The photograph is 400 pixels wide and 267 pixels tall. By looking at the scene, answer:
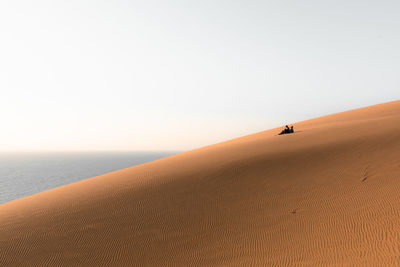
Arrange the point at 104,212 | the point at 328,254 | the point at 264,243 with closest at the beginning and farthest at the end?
the point at 328,254 < the point at 264,243 < the point at 104,212

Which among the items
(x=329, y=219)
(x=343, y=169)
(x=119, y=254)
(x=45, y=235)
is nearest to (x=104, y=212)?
(x=45, y=235)

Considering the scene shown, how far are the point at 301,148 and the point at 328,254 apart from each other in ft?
28.1

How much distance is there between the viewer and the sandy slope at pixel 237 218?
546 centimetres

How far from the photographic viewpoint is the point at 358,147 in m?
11.3

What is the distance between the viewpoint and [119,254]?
6.20m

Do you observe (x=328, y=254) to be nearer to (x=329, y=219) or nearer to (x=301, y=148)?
(x=329, y=219)

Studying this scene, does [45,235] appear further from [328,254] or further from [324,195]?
[324,195]

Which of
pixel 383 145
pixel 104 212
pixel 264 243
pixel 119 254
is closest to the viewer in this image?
pixel 264 243

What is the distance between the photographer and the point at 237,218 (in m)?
7.17

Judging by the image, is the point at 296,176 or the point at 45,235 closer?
the point at 45,235

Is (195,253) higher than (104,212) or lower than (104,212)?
lower

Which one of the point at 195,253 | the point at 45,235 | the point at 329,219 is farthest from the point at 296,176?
the point at 45,235

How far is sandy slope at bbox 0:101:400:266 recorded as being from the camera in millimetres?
5457

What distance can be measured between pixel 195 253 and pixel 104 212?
4260mm
